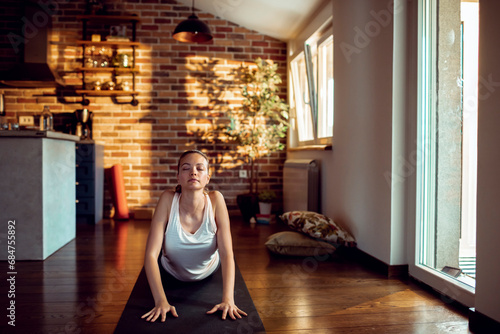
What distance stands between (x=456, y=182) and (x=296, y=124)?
3050 mm

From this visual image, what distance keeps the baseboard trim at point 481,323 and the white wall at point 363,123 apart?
32.3 inches

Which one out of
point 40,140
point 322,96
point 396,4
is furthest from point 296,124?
point 40,140

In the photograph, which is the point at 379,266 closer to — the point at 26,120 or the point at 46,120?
the point at 46,120

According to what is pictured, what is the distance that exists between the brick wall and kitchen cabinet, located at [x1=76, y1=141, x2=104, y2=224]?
21.8 inches

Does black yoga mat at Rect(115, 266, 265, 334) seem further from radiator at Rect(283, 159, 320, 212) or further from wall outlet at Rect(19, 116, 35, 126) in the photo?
wall outlet at Rect(19, 116, 35, 126)

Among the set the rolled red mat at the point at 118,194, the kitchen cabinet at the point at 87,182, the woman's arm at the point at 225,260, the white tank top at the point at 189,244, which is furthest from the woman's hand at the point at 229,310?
the rolled red mat at the point at 118,194

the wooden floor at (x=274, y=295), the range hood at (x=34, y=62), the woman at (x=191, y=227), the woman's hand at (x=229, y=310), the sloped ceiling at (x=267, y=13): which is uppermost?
the sloped ceiling at (x=267, y=13)

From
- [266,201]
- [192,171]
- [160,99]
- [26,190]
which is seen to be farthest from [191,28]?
[192,171]

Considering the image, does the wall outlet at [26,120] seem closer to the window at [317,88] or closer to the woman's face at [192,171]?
the window at [317,88]

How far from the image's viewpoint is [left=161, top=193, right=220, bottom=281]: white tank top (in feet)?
6.69

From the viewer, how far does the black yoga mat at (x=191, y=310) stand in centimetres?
166

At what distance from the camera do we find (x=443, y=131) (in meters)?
2.41

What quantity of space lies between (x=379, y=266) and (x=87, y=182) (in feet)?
11.1

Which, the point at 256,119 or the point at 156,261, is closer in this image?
the point at 156,261
